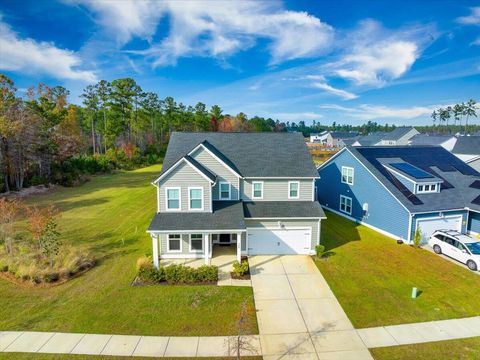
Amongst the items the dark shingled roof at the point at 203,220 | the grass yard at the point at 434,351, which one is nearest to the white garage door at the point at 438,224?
the grass yard at the point at 434,351

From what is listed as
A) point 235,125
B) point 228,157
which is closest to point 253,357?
point 228,157

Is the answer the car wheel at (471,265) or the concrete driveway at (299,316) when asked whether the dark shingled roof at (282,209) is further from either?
the car wheel at (471,265)

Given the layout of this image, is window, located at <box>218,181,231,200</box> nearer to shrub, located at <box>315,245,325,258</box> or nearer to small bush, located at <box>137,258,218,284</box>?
small bush, located at <box>137,258,218,284</box>

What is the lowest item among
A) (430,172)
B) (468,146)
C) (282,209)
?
(282,209)

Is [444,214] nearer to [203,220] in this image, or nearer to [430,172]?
[430,172]

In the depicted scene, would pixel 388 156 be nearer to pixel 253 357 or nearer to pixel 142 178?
pixel 253 357

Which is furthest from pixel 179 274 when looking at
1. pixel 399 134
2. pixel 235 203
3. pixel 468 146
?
pixel 399 134
